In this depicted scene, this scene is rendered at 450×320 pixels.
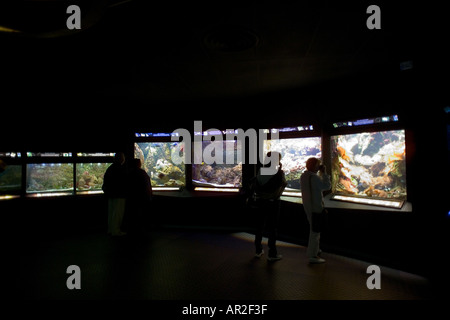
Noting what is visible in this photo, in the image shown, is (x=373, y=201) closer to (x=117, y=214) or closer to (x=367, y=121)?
(x=367, y=121)

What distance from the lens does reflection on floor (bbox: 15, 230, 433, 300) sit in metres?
2.90

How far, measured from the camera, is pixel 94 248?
462cm

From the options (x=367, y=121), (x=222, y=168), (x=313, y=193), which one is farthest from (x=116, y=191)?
(x=367, y=121)

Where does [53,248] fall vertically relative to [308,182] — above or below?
below

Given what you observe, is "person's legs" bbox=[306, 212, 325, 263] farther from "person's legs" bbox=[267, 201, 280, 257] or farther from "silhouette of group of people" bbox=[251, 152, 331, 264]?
"person's legs" bbox=[267, 201, 280, 257]

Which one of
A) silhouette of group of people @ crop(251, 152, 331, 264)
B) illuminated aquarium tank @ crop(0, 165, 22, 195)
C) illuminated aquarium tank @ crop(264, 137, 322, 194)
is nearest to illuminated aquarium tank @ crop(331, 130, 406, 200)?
illuminated aquarium tank @ crop(264, 137, 322, 194)

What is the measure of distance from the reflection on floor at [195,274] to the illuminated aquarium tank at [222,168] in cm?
152

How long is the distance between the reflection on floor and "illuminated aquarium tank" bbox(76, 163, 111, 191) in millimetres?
1475

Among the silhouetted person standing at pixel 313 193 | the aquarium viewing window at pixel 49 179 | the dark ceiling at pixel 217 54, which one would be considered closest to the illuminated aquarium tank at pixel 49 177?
the aquarium viewing window at pixel 49 179

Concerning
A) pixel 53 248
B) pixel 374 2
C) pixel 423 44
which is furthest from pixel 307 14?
pixel 53 248

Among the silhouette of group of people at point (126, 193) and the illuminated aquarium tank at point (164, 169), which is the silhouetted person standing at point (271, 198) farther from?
the illuminated aquarium tank at point (164, 169)

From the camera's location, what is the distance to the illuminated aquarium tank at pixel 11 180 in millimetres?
5031
